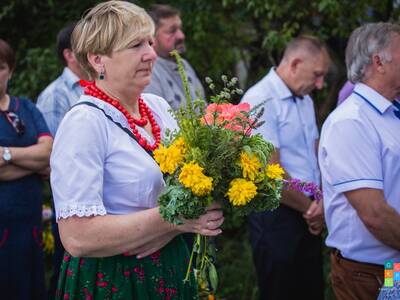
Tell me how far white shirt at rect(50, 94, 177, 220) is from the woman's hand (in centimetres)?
28

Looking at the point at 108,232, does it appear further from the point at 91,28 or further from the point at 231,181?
the point at 91,28

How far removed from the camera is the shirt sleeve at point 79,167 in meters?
2.85

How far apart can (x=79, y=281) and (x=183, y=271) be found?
1.41ft

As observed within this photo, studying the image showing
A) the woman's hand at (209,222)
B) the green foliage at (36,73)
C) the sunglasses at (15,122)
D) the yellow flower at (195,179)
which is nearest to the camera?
the yellow flower at (195,179)

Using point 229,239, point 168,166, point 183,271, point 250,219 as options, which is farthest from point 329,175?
point 229,239

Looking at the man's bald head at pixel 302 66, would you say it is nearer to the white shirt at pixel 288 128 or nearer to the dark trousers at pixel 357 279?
the white shirt at pixel 288 128

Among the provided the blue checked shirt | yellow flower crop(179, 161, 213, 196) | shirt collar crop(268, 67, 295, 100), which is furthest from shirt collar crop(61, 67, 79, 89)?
yellow flower crop(179, 161, 213, 196)

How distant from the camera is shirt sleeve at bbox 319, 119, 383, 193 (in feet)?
11.6

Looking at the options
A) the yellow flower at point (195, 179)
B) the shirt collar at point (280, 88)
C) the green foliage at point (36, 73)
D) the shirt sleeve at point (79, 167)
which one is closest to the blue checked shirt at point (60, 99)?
the shirt collar at point (280, 88)

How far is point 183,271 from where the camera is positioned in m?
3.18

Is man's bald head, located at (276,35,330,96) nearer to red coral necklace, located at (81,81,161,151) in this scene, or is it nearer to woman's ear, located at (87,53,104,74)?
red coral necklace, located at (81,81,161,151)

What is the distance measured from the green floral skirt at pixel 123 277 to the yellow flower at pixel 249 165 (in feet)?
2.03

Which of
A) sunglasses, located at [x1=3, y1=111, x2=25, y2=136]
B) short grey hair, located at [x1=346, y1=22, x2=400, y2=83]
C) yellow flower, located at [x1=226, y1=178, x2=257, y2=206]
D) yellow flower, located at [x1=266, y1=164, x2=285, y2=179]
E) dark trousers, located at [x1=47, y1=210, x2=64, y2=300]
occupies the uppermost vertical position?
short grey hair, located at [x1=346, y1=22, x2=400, y2=83]

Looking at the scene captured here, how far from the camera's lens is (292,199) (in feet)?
16.4
